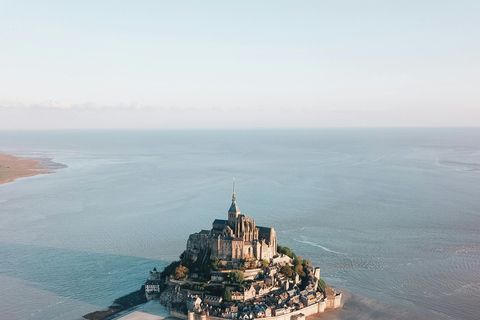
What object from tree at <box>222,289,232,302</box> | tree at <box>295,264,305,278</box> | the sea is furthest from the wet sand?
tree at <box>222,289,232,302</box>

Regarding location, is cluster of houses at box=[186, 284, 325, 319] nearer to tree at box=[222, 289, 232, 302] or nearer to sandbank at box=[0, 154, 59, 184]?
tree at box=[222, 289, 232, 302]

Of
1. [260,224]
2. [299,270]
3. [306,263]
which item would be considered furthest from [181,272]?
[260,224]

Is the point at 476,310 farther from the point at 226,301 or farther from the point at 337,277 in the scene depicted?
the point at 226,301

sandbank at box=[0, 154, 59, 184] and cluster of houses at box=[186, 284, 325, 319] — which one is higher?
sandbank at box=[0, 154, 59, 184]

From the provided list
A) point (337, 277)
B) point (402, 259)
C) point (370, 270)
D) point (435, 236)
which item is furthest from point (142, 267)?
point (435, 236)

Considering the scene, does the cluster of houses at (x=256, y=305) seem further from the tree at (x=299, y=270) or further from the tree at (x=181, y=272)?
the tree at (x=299, y=270)

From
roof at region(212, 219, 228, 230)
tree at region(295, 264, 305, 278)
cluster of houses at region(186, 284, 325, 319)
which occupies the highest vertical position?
roof at region(212, 219, 228, 230)

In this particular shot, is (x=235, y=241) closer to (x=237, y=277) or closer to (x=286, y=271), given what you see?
(x=237, y=277)
